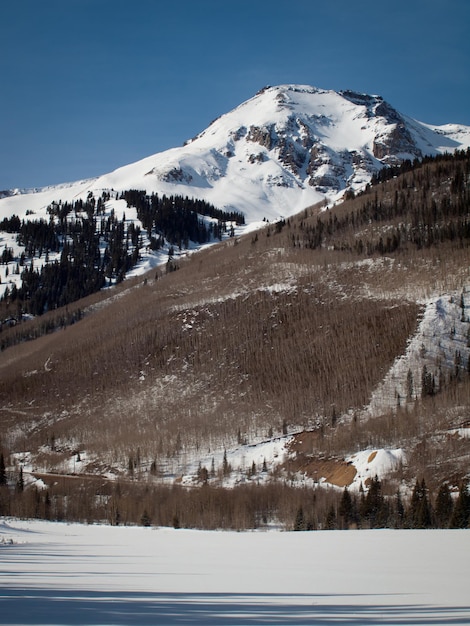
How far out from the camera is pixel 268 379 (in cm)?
10669

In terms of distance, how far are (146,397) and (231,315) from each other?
29.4 meters

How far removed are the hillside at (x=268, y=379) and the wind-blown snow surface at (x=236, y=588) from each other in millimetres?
34338

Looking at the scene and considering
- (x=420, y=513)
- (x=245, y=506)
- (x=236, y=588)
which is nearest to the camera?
(x=236, y=588)

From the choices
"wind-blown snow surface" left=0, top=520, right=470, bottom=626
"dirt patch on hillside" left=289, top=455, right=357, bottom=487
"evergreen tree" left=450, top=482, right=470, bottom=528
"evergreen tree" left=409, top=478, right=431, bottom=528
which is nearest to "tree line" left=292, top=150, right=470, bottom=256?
"dirt patch on hillside" left=289, top=455, right=357, bottom=487

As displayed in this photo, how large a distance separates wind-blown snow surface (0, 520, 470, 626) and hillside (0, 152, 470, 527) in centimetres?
3434

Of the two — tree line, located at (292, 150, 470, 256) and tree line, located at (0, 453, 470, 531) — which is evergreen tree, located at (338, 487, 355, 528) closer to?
tree line, located at (0, 453, 470, 531)

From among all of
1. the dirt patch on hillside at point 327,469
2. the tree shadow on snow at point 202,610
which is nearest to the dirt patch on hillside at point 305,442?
the dirt patch on hillside at point 327,469

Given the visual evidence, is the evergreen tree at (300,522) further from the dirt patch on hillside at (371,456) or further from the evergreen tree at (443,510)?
the dirt patch on hillside at (371,456)

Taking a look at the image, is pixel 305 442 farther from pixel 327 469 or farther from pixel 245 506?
pixel 245 506

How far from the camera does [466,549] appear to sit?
20281 millimetres

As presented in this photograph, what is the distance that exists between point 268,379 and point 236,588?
96.8 metres

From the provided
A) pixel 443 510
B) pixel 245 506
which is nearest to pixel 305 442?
pixel 245 506

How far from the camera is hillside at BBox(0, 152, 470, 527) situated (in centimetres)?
6519

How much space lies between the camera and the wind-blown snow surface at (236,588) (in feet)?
25.3
